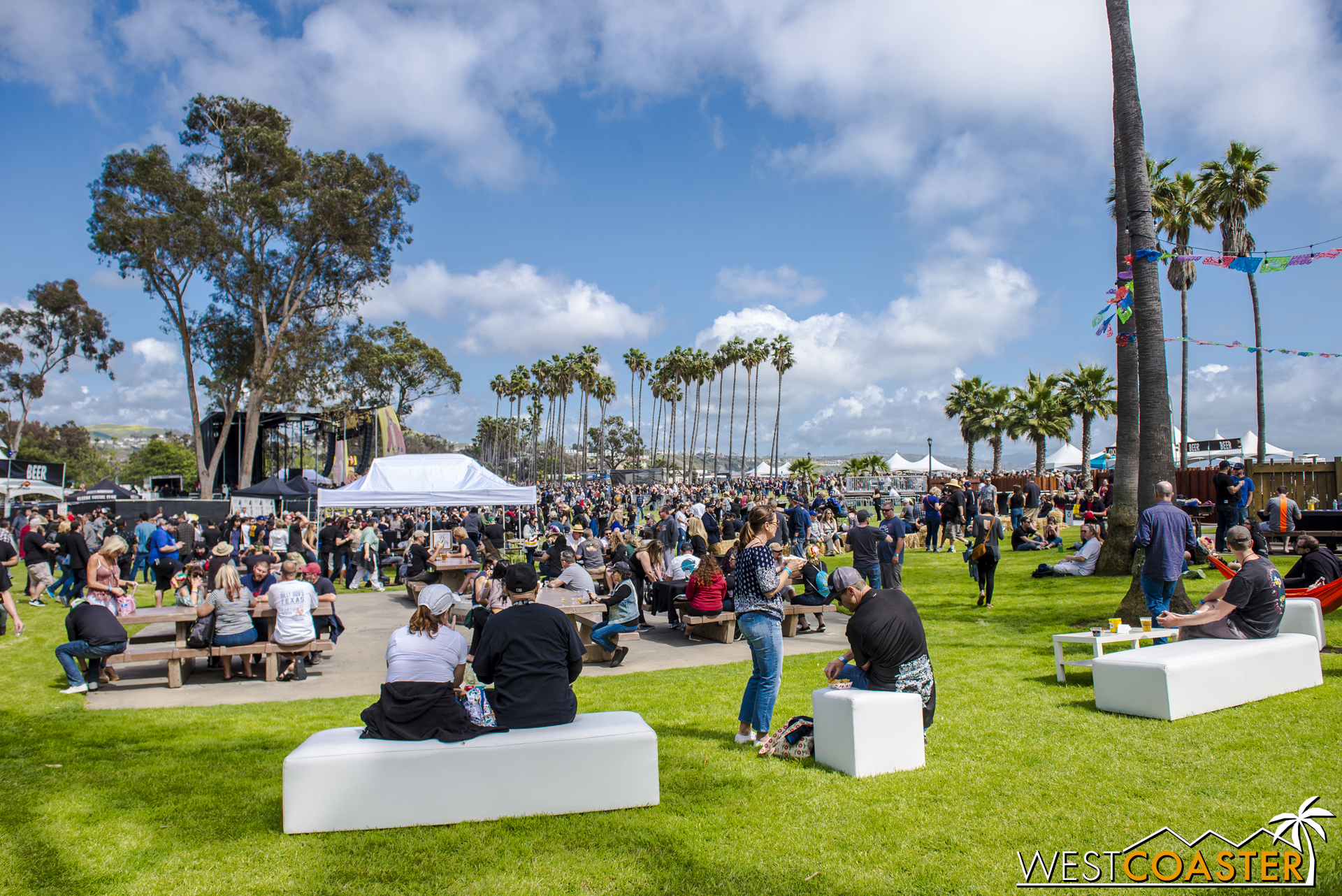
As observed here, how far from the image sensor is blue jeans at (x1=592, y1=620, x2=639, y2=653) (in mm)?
8570

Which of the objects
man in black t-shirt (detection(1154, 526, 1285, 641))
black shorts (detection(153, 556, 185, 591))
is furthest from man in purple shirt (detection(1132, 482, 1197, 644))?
black shorts (detection(153, 556, 185, 591))

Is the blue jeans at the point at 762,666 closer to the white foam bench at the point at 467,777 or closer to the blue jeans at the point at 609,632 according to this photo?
the white foam bench at the point at 467,777

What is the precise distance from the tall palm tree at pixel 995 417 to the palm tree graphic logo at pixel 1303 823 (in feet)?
150

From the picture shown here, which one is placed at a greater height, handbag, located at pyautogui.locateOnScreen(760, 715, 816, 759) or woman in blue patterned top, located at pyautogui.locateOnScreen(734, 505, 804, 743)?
woman in blue patterned top, located at pyautogui.locateOnScreen(734, 505, 804, 743)

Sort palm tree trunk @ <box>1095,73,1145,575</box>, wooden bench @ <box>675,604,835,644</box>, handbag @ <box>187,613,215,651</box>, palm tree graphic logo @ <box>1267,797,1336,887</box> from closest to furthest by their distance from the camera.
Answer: palm tree graphic logo @ <box>1267,797,1336,887</box> < handbag @ <box>187,613,215,651</box> < wooden bench @ <box>675,604,835,644</box> < palm tree trunk @ <box>1095,73,1145,575</box>

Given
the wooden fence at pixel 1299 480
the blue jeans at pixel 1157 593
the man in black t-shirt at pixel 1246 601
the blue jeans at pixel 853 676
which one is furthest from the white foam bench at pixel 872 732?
the wooden fence at pixel 1299 480

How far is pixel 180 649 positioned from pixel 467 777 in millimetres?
5538

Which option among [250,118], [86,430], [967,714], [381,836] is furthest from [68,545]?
[86,430]

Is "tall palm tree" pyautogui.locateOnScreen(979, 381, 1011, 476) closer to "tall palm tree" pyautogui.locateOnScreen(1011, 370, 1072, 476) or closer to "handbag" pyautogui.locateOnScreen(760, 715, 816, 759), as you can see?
"tall palm tree" pyautogui.locateOnScreen(1011, 370, 1072, 476)

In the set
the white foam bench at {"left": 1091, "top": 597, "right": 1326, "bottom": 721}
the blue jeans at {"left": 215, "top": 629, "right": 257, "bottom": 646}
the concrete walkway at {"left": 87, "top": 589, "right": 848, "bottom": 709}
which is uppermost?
the white foam bench at {"left": 1091, "top": 597, "right": 1326, "bottom": 721}

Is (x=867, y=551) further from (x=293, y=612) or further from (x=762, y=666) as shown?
(x=293, y=612)

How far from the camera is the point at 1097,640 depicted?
638 cm

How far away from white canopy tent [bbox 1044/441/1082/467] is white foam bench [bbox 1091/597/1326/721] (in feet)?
A: 133

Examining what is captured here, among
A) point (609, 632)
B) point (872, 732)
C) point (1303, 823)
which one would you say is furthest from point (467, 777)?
point (609, 632)
